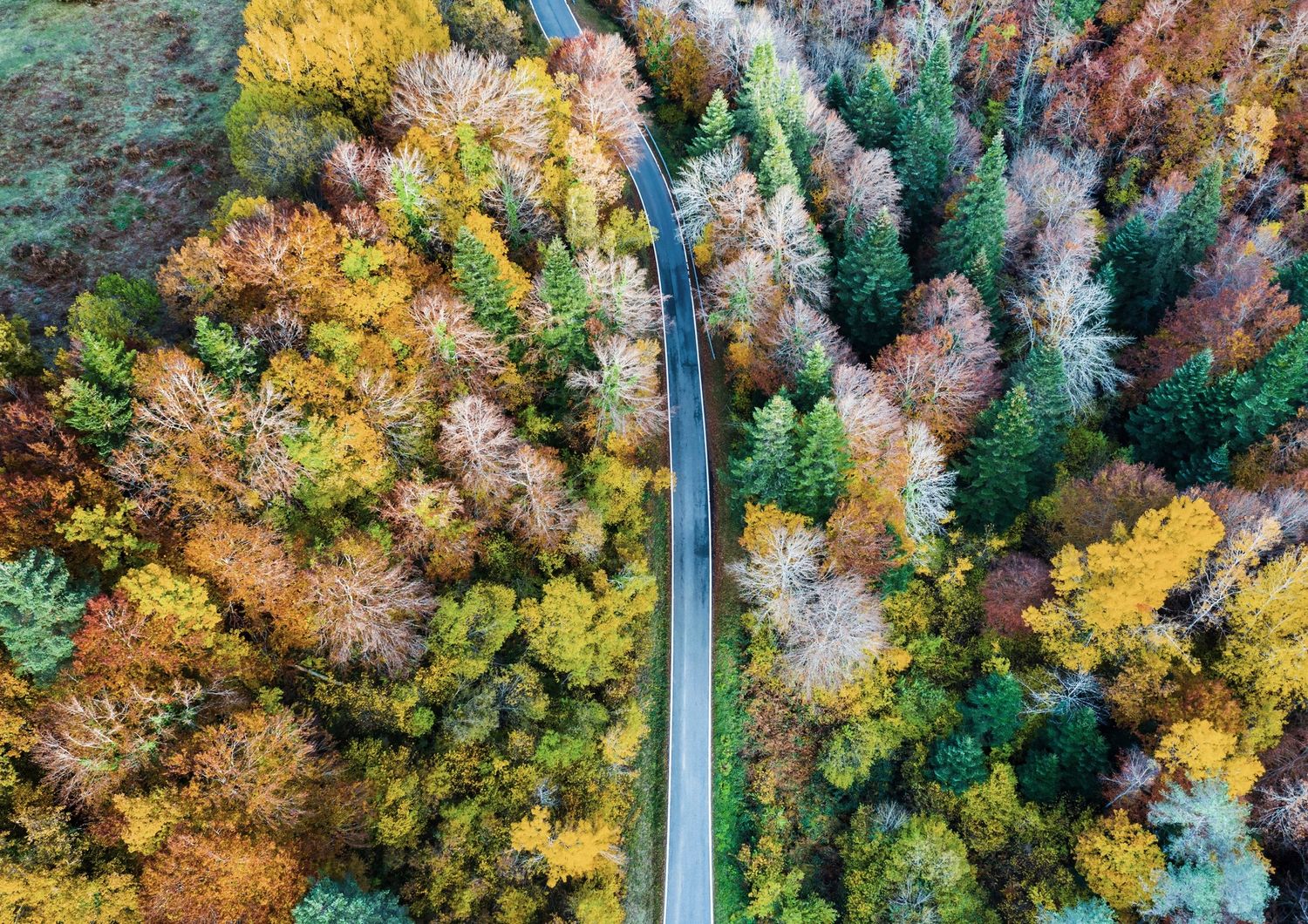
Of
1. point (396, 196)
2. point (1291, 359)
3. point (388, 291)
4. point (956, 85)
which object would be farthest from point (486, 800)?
point (956, 85)

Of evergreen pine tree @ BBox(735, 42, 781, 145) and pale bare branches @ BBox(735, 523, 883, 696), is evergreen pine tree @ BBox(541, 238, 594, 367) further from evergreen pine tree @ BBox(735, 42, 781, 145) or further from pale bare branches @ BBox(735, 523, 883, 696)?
evergreen pine tree @ BBox(735, 42, 781, 145)

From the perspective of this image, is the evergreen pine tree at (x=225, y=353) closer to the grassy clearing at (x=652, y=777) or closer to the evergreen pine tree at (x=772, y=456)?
the grassy clearing at (x=652, y=777)

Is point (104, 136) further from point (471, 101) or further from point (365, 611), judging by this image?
point (365, 611)

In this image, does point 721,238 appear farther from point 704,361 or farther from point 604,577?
point 604,577

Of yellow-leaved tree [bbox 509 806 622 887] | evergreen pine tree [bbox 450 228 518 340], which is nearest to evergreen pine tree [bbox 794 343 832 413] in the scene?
evergreen pine tree [bbox 450 228 518 340]

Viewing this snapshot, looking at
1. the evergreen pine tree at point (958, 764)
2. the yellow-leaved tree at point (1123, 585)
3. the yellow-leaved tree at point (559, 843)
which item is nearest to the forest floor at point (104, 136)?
the yellow-leaved tree at point (559, 843)

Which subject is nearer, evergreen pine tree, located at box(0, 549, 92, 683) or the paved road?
evergreen pine tree, located at box(0, 549, 92, 683)
